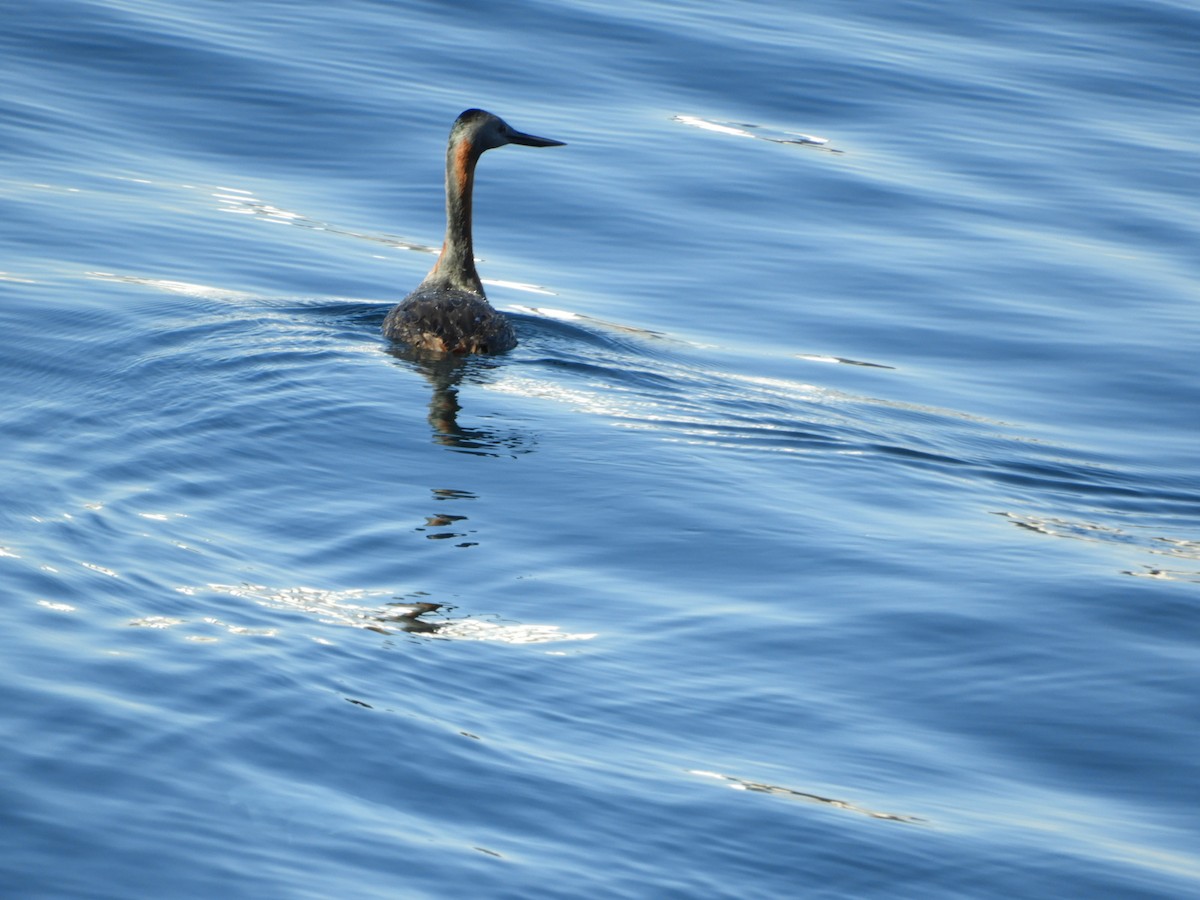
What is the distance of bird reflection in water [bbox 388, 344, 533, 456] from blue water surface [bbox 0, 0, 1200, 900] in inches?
1.6

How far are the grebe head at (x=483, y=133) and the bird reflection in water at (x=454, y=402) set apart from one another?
2.27 meters

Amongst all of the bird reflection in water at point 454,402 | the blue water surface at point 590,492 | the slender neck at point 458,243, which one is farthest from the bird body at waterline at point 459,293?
the blue water surface at point 590,492

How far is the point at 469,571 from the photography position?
7551mm

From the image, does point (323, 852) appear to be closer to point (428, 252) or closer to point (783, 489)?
point (783, 489)

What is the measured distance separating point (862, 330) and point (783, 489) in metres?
3.95

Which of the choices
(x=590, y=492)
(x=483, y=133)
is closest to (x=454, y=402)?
(x=590, y=492)

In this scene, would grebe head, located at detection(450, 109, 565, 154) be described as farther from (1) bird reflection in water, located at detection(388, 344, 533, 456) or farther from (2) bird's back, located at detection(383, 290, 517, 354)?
(1) bird reflection in water, located at detection(388, 344, 533, 456)

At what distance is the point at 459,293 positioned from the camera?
1141 centimetres

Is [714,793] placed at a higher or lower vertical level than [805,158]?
lower

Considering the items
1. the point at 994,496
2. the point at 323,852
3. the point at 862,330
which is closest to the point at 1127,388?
the point at 862,330

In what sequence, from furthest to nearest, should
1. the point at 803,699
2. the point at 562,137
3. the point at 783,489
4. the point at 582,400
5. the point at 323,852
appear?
the point at 562,137 < the point at 582,400 < the point at 783,489 < the point at 803,699 < the point at 323,852

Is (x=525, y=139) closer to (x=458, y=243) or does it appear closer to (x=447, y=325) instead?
(x=458, y=243)

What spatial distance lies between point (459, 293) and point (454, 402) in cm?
160

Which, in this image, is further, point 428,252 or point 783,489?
point 428,252
